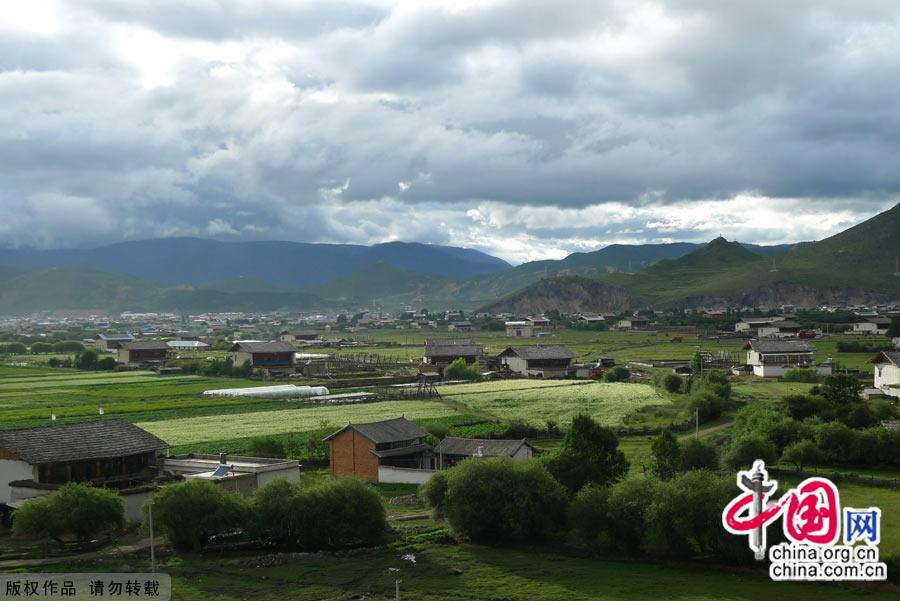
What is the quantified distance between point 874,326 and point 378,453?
A: 107747 millimetres

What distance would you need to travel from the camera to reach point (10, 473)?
3769 centimetres

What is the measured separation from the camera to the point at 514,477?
33438 mm

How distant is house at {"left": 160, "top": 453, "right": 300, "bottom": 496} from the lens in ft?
129

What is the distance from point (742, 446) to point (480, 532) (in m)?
16.6

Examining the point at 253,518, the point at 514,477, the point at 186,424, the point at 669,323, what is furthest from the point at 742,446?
the point at 669,323

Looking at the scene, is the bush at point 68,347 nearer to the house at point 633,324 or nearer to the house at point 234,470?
the house at point 633,324

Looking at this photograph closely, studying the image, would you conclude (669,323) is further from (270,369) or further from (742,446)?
(742,446)

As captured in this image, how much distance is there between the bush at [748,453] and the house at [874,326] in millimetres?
95003

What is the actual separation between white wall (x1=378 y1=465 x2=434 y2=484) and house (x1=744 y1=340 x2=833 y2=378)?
2097 inches

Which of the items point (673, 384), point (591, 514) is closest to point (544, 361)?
point (673, 384)

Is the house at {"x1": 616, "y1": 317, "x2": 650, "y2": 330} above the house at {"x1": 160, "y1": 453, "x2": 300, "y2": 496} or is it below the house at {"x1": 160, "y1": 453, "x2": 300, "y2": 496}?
above

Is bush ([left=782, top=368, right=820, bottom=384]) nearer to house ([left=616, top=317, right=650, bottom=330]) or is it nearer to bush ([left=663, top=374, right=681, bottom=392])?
bush ([left=663, top=374, right=681, bottom=392])

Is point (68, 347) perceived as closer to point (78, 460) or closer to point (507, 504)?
point (78, 460)

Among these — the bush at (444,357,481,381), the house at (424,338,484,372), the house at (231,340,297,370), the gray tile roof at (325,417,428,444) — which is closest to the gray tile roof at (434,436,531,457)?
the gray tile roof at (325,417,428,444)
